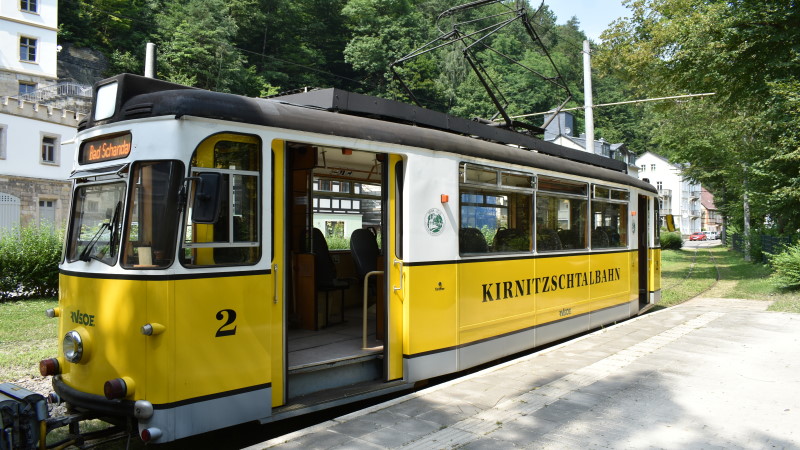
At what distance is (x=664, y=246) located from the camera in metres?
43.8

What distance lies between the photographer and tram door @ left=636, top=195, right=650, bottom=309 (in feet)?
38.9

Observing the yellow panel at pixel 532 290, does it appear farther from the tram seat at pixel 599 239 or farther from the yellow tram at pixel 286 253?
the tram seat at pixel 599 239

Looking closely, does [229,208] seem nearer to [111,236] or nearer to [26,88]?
[111,236]

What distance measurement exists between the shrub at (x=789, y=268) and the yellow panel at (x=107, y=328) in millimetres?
15499

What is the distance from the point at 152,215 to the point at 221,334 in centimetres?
104

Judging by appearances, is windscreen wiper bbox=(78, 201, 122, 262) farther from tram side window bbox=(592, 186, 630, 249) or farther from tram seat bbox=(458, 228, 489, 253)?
tram side window bbox=(592, 186, 630, 249)

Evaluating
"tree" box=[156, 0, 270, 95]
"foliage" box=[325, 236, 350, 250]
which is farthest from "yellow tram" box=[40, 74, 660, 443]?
"tree" box=[156, 0, 270, 95]

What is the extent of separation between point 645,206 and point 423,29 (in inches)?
1663

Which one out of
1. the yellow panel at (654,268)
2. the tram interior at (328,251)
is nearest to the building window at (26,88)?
the tram interior at (328,251)

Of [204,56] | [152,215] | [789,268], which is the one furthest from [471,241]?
[204,56]

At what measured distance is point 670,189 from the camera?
8531cm

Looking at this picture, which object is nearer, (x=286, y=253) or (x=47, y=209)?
(x=286, y=253)

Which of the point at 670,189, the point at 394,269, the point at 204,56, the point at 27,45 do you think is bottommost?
the point at 394,269

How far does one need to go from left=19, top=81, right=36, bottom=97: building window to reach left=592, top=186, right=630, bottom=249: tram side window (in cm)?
5044
